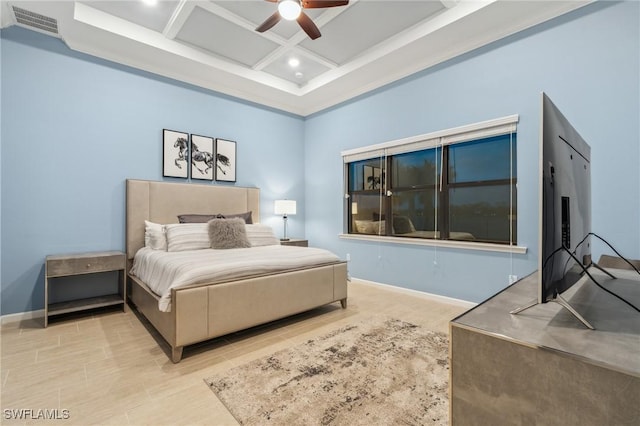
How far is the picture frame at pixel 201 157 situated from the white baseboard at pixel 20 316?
2195 mm

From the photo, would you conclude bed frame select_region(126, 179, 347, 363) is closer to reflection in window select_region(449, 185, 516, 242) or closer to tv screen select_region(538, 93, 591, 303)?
reflection in window select_region(449, 185, 516, 242)

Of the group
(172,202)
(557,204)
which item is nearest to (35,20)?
(172,202)

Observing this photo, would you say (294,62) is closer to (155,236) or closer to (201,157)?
(201,157)

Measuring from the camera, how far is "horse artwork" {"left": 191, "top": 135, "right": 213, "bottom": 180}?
4.09 metres

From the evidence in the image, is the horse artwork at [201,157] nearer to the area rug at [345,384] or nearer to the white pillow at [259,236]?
the white pillow at [259,236]

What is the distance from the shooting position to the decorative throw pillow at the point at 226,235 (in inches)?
133

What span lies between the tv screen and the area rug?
1041 mm

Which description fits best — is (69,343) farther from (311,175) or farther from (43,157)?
(311,175)

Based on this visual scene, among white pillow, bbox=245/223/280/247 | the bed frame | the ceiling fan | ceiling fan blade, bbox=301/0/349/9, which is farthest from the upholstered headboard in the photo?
ceiling fan blade, bbox=301/0/349/9

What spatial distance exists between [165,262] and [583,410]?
9.04 ft

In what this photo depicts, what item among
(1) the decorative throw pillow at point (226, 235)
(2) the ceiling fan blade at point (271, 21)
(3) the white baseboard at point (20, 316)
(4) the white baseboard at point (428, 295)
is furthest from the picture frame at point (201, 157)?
(4) the white baseboard at point (428, 295)

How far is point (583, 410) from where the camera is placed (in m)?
0.61

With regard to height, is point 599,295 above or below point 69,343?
above

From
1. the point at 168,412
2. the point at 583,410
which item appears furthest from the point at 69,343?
the point at 583,410
